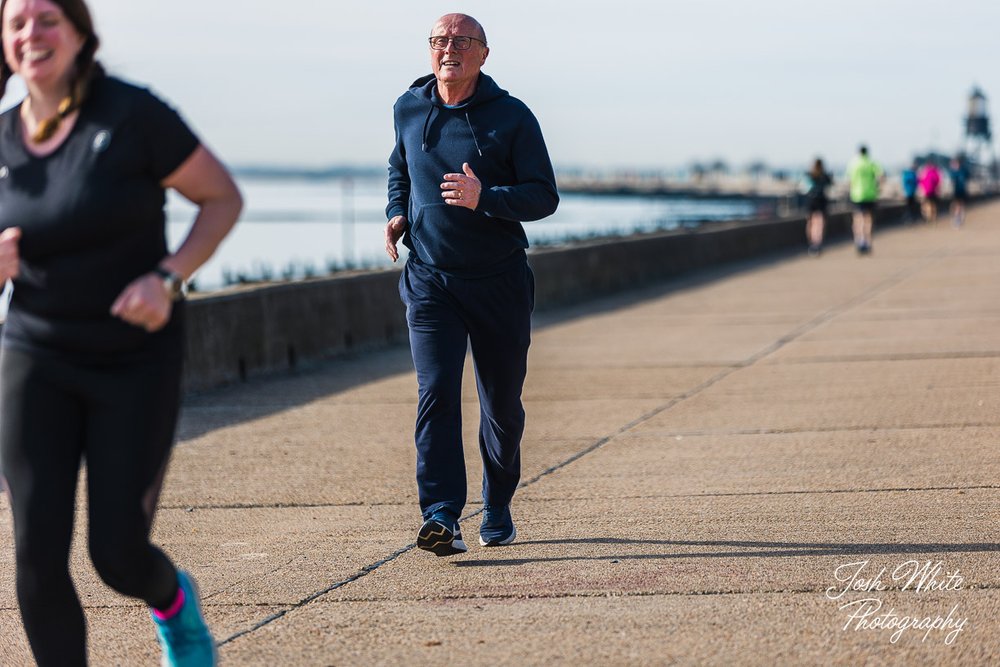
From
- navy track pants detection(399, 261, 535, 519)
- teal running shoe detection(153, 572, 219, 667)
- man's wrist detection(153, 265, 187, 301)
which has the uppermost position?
man's wrist detection(153, 265, 187, 301)

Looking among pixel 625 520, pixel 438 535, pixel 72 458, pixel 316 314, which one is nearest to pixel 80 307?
pixel 72 458

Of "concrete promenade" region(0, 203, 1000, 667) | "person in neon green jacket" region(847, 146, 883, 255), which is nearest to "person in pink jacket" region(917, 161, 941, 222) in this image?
"person in neon green jacket" region(847, 146, 883, 255)

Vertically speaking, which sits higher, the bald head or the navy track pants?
the bald head

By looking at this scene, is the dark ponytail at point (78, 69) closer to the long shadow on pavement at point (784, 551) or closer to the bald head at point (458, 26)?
the bald head at point (458, 26)

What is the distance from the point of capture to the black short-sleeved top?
3.70m

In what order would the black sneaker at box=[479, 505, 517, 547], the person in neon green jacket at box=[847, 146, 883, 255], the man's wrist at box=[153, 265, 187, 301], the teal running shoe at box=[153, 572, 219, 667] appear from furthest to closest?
the person in neon green jacket at box=[847, 146, 883, 255], the black sneaker at box=[479, 505, 517, 547], the teal running shoe at box=[153, 572, 219, 667], the man's wrist at box=[153, 265, 187, 301]

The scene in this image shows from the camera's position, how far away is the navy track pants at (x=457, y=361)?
5.87m

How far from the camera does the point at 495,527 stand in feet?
20.2

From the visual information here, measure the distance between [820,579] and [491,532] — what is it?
1.32 meters

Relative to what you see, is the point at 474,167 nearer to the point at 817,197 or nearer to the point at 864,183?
the point at 864,183

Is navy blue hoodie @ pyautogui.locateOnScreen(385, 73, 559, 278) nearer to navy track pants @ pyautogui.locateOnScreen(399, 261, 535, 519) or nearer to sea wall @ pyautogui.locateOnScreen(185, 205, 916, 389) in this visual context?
navy track pants @ pyautogui.locateOnScreen(399, 261, 535, 519)

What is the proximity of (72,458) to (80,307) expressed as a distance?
13.8 inches

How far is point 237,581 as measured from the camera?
5711 millimetres

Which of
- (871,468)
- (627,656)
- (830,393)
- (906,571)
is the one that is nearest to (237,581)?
(627,656)
